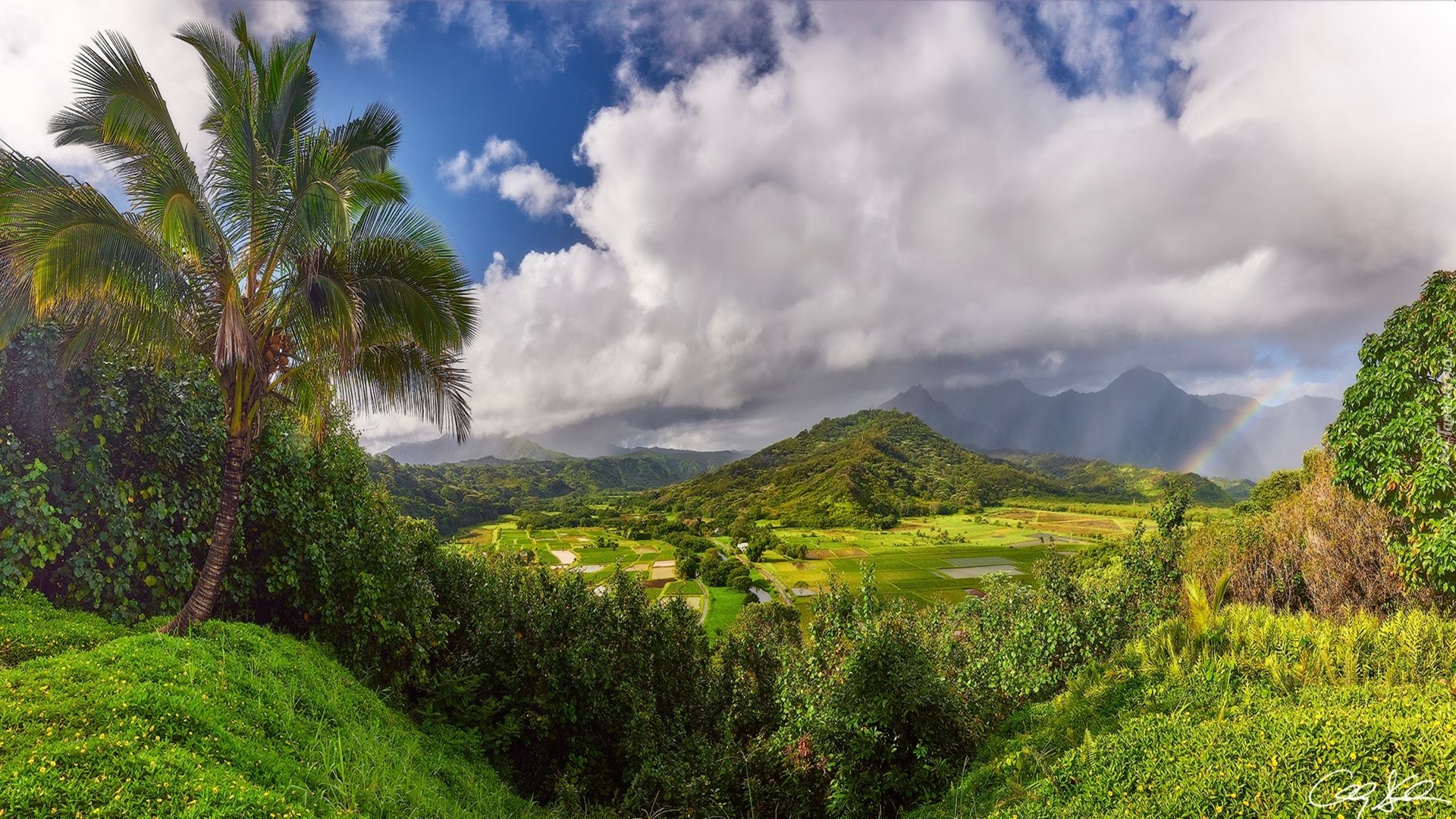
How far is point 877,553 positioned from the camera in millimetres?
82812

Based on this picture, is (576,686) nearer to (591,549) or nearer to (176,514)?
(176,514)

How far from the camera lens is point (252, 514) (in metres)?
8.48

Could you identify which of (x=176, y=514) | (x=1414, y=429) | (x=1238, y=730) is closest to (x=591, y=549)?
(x=176, y=514)

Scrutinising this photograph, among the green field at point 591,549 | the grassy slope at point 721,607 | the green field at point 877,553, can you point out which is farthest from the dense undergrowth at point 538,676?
the green field at point 591,549

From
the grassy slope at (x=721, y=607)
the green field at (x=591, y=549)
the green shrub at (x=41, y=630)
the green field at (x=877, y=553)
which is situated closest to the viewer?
the green shrub at (x=41, y=630)

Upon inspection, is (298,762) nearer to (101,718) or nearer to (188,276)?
(101,718)

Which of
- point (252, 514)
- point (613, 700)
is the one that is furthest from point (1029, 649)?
point (252, 514)

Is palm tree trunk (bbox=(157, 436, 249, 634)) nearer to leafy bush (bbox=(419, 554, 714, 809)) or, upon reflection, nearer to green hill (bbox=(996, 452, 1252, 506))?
leafy bush (bbox=(419, 554, 714, 809))

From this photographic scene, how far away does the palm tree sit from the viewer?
5.75 meters

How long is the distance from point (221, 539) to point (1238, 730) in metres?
11.3

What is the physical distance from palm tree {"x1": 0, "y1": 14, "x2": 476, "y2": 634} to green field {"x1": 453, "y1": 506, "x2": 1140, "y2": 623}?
117 feet

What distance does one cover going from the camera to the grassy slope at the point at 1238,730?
3.54 metres

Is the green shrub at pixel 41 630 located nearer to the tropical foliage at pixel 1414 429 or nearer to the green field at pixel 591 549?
the tropical foliage at pixel 1414 429

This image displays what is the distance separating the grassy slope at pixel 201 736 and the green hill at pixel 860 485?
110m
